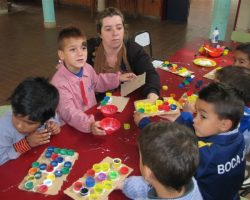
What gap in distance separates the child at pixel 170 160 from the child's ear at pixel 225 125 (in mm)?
425

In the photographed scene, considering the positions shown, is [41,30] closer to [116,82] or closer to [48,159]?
[116,82]

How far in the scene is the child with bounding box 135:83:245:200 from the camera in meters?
1.44

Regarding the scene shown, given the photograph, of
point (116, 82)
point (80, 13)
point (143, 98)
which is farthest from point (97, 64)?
point (80, 13)

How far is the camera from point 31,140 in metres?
1.62

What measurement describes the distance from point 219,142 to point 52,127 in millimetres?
935

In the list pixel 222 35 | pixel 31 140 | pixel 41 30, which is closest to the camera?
pixel 31 140

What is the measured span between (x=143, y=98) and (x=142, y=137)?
3.50 ft

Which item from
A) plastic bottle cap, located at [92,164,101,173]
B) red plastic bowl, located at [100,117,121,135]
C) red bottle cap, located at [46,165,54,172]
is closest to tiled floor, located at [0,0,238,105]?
red plastic bowl, located at [100,117,121,135]

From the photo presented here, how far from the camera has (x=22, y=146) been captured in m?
1.60

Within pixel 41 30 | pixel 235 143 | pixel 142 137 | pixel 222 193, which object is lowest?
pixel 41 30

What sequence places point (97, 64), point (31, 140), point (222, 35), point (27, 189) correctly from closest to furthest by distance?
point (27, 189), point (31, 140), point (97, 64), point (222, 35)

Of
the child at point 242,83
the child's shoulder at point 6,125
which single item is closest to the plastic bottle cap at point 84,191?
the child's shoulder at point 6,125

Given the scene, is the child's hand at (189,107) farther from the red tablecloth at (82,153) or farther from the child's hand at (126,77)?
the child's hand at (126,77)

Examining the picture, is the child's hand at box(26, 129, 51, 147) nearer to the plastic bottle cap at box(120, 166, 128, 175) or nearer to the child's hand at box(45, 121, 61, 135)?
the child's hand at box(45, 121, 61, 135)
